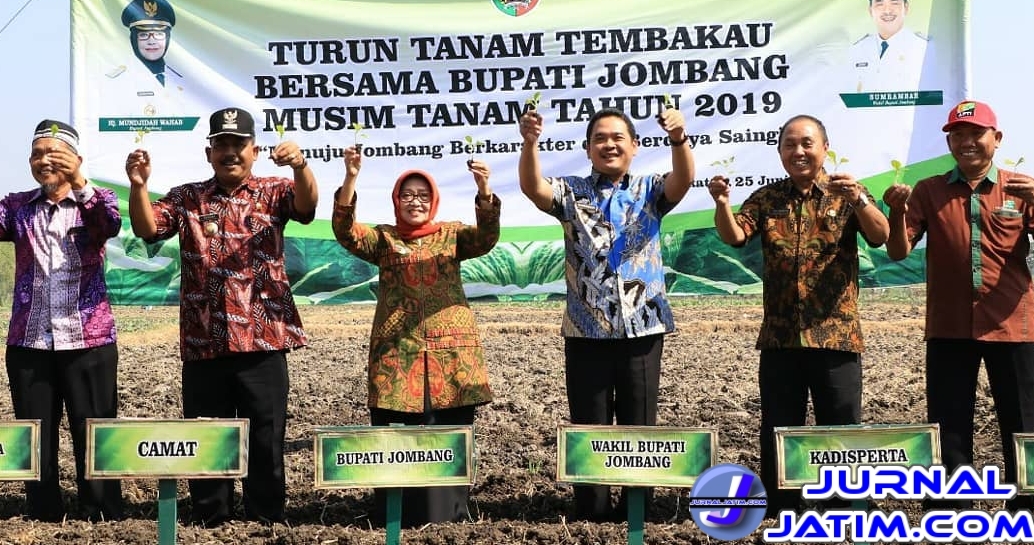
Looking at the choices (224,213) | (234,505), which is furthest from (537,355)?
(224,213)

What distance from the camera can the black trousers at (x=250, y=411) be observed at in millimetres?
3807

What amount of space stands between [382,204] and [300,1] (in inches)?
53.7

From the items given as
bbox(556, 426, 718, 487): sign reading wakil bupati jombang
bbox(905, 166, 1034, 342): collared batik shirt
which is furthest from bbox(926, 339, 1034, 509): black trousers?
bbox(556, 426, 718, 487): sign reading wakil bupati jombang

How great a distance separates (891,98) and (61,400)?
4890mm

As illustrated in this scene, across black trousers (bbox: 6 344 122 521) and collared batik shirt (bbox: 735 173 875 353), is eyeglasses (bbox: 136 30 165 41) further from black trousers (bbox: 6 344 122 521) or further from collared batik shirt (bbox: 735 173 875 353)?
collared batik shirt (bbox: 735 173 875 353)

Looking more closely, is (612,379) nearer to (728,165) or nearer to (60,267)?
(60,267)

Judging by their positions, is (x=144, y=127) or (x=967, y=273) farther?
(x=144, y=127)

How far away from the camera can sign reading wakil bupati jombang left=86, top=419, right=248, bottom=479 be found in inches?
126

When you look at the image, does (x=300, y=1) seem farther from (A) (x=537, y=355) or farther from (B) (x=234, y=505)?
(B) (x=234, y=505)

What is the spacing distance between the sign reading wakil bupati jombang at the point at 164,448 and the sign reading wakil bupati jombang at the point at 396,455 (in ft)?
0.94

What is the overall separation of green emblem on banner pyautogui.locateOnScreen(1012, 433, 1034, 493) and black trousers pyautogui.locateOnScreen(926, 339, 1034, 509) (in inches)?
20.8

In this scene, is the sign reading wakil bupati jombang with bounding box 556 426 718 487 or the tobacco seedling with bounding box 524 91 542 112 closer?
the sign reading wakil bupati jombang with bounding box 556 426 718 487

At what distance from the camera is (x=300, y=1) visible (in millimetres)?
6750

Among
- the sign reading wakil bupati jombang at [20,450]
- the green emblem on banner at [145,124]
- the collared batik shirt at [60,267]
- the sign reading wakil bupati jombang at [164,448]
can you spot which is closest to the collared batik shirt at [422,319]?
the sign reading wakil bupati jombang at [164,448]
